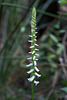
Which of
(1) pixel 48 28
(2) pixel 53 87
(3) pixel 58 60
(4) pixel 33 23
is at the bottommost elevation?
(2) pixel 53 87

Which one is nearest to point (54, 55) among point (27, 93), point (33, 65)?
point (27, 93)

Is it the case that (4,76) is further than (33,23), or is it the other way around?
(4,76)

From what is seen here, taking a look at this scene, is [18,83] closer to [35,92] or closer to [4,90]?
[4,90]

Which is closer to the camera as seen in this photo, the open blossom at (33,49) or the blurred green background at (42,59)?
the open blossom at (33,49)

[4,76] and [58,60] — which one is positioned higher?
[58,60]

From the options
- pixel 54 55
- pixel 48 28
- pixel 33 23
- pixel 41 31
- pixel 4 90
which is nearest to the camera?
pixel 33 23

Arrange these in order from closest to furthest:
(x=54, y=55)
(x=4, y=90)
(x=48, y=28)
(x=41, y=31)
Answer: (x=54, y=55), (x=4, y=90), (x=48, y=28), (x=41, y=31)

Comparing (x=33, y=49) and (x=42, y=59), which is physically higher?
(x=33, y=49)

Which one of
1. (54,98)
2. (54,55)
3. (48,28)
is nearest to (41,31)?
(48,28)

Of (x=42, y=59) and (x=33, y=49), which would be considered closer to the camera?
(x=33, y=49)

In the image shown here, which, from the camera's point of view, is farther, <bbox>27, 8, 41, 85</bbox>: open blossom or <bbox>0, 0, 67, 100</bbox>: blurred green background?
<bbox>0, 0, 67, 100</bbox>: blurred green background
